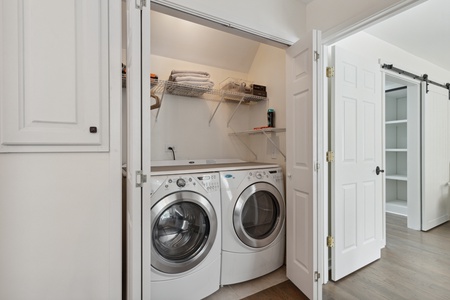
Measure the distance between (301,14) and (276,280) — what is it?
242 cm

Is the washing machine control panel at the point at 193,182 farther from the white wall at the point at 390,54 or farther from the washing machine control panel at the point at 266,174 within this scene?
the white wall at the point at 390,54

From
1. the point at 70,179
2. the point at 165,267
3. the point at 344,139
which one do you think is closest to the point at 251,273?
the point at 165,267

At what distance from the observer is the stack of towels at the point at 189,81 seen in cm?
209

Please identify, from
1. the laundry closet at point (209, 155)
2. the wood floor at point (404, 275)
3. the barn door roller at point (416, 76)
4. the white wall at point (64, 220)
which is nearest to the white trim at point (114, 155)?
the white wall at point (64, 220)

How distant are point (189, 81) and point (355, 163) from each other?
70.6 inches

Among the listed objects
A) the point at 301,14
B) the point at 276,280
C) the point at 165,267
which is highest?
the point at 301,14

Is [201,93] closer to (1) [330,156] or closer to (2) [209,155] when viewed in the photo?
(2) [209,155]

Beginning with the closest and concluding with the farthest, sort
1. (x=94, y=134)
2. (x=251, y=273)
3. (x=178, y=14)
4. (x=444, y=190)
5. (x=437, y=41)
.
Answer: (x=94, y=134) → (x=178, y=14) → (x=251, y=273) → (x=437, y=41) → (x=444, y=190)

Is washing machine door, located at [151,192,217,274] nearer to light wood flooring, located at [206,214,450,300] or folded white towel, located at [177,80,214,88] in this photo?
light wood flooring, located at [206,214,450,300]

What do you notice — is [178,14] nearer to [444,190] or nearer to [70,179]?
[70,179]

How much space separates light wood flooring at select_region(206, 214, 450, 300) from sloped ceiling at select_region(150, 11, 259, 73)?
2.36 m

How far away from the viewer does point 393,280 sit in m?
1.88

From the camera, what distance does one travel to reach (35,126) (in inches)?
39.1

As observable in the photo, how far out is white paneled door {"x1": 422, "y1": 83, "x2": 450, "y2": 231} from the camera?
302cm
